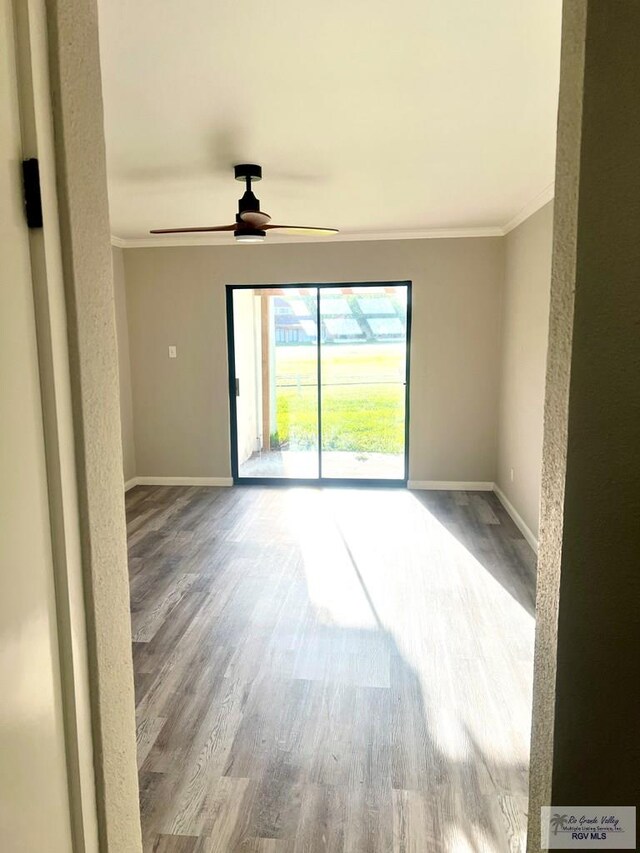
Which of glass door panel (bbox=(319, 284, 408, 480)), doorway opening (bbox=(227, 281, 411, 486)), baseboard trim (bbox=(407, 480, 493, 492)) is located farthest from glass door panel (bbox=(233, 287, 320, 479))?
baseboard trim (bbox=(407, 480, 493, 492))

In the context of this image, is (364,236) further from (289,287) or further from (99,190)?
(99,190)

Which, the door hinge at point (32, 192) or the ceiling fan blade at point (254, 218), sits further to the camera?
the ceiling fan blade at point (254, 218)

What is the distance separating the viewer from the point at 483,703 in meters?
2.45

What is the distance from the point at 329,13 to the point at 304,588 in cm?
294

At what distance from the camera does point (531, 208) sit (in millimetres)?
4277

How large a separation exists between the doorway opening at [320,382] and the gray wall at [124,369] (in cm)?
109

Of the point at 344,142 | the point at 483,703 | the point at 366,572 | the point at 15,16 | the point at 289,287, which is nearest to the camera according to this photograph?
the point at 15,16

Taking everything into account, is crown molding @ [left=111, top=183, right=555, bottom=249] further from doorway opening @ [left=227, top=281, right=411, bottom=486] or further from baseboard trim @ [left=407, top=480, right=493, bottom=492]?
baseboard trim @ [left=407, top=480, right=493, bottom=492]

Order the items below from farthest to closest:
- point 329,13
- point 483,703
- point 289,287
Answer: point 289,287 → point 483,703 → point 329,13

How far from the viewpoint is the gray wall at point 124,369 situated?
226 inches

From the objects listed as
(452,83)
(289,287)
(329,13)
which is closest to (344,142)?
(452,83)

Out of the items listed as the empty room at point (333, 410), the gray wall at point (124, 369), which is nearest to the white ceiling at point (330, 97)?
the empty room at point (333, 410)

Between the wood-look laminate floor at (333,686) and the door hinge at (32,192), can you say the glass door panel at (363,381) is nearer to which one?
the wood-look laminate floor at (333,686)

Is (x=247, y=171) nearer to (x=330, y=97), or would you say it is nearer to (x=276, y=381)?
(x=330, y=97)
